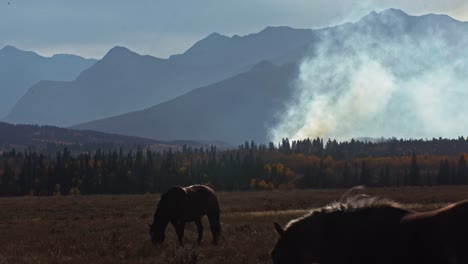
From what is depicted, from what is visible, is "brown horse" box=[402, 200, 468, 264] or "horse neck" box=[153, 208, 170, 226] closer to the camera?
"brown horse" box=[402, 200, 468, 264]

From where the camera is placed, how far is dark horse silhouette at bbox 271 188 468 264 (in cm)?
695

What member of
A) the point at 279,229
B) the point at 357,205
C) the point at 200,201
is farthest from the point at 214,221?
the point at 357,205

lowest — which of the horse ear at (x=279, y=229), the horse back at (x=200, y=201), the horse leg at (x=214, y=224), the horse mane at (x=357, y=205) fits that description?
the horse leg at (x=214, y=224)

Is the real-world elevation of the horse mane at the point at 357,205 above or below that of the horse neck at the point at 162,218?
above

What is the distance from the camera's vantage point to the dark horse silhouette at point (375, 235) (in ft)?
22.8

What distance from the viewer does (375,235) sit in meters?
7.82

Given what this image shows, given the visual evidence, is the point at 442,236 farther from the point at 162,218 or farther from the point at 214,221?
the point at 214,221

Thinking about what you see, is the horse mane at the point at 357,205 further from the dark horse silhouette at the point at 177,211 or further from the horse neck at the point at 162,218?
the horse neck at the point at 162,218

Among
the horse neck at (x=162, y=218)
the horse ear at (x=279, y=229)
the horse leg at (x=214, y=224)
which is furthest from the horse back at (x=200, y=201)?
the horse ear at (x=279, y=229)

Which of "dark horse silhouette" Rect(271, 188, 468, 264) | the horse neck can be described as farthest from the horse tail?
"dark horse silhouette" Rect(271, 188, 468, 264)

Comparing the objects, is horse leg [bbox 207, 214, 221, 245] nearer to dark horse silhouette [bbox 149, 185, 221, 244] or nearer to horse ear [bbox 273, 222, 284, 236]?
dark horse silhouette [bbox 149, 185, 221, 244]

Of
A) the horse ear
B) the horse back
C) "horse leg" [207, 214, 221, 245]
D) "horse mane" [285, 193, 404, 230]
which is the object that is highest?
"horse mane" [285, 193, 404, 230]

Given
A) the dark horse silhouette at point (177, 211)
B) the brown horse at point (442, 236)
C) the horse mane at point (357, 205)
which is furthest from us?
the dark horse silhouette at point (177, 211)

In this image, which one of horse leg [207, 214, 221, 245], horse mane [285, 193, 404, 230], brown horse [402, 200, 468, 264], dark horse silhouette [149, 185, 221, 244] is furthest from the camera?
horse leg [207, 214, 221, 245]
